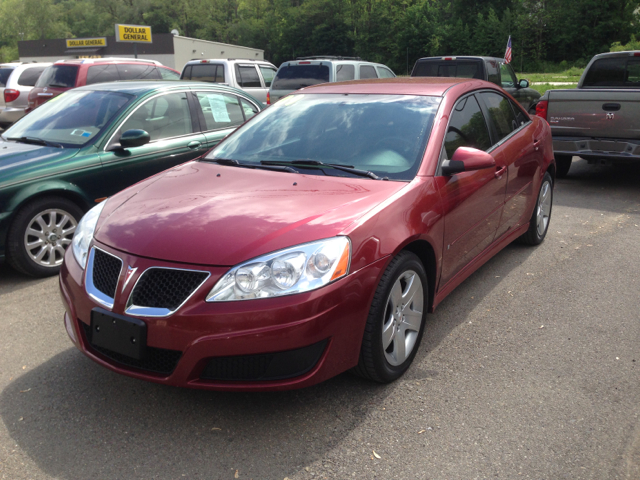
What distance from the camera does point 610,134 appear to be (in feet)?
25.1

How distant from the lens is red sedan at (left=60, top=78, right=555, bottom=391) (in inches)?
104

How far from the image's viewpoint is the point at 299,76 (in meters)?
12.9

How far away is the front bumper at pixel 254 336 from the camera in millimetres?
2598

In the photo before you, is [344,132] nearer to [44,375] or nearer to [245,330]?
[245,330]

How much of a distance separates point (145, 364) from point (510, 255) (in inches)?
150

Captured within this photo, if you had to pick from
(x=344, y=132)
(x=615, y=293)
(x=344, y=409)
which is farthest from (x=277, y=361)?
(x=615, y=293)

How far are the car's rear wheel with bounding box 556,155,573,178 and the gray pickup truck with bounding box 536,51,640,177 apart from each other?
971 mm

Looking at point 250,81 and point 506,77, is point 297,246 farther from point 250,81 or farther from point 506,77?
point 250,81

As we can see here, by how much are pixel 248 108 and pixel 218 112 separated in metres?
0.58

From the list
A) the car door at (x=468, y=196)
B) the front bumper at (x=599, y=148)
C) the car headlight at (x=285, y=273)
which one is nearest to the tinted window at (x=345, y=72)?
the front bumper at (x=599, y=148)

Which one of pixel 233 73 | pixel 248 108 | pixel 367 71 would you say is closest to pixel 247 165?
pixel 248 108

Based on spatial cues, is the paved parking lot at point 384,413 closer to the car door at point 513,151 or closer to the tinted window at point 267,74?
the car door at point 513,151

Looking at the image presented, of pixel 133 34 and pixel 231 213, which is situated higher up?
pixel 133 34

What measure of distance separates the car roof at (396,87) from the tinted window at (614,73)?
5.86 meters
